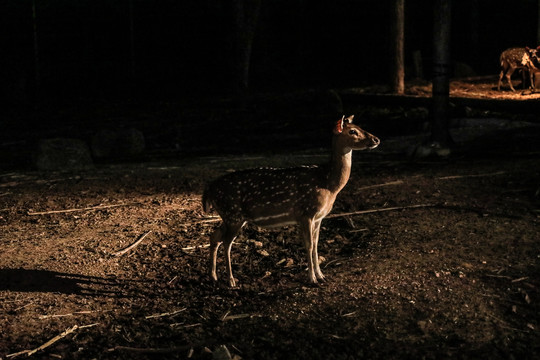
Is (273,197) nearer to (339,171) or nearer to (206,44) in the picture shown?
(339,171)

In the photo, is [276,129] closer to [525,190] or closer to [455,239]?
[525,190]

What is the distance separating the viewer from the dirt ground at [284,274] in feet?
17.0

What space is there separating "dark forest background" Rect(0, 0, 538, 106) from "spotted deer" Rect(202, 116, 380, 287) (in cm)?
1639

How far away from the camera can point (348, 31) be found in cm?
2991

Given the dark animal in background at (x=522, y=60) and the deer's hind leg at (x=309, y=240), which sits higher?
the dark animal in background at (x=522, y=60)

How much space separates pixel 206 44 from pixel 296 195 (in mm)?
21745

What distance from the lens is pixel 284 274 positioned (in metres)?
Result: 6.55

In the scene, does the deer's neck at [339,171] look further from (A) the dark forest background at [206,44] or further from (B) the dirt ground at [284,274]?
(A) the dark forest background at [206,44]

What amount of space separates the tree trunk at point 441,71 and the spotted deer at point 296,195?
16.4 ft

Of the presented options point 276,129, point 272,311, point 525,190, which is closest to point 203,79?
point 276,129

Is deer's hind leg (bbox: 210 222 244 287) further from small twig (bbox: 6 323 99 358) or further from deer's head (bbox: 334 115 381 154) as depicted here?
small twig (bbox: 6 323 99 358)

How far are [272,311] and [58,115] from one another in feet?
50.8

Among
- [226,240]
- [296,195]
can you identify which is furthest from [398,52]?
[226,240]

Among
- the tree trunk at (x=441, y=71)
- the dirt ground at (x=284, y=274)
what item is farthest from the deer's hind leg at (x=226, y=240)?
the tree trunk at (x=441, y=71)
